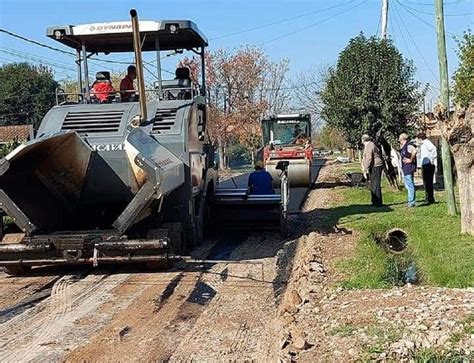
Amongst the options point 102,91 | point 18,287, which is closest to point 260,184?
point 102,91

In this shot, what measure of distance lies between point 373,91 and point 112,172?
14132mm

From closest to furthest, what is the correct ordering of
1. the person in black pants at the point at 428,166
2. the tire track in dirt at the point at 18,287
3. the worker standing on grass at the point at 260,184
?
the tire track in dirt at the point at 18,287, the worker standing on grass at the point at 260,184, the person in black pants at the point at 428,166

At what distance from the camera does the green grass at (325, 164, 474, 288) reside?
8992 millimetres

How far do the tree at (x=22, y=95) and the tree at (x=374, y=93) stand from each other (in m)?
30.5

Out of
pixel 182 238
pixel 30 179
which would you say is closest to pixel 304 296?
pixel 182 238

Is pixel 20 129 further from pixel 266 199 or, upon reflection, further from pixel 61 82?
pixel 266 199

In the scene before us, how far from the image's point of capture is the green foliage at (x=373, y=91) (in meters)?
22.3

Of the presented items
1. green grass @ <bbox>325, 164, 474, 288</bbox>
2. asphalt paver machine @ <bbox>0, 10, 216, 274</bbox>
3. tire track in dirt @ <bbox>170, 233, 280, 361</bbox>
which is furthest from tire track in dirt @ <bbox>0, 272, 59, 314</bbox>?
green grass @ <bbox>325, 164, 474, 288</bbox>

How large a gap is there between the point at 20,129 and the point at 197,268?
98.4ft

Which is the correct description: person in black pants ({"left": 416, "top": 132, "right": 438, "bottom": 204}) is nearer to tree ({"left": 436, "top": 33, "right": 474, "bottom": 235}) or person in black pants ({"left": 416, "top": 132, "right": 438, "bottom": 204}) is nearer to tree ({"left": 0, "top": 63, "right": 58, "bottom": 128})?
tree ({"left": 436, "top": 33, "right": 474, "bottom": 235})

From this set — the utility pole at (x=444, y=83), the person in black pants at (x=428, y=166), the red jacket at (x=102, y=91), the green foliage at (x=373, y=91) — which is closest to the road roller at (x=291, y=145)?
the green foliage at (x=373, y=91)

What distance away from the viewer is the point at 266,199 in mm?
13570

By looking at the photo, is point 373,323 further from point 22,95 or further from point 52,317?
point 22,95

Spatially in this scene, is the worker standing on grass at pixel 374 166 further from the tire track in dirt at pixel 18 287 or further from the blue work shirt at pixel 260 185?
the tire track in dirt at pixel 18 287
